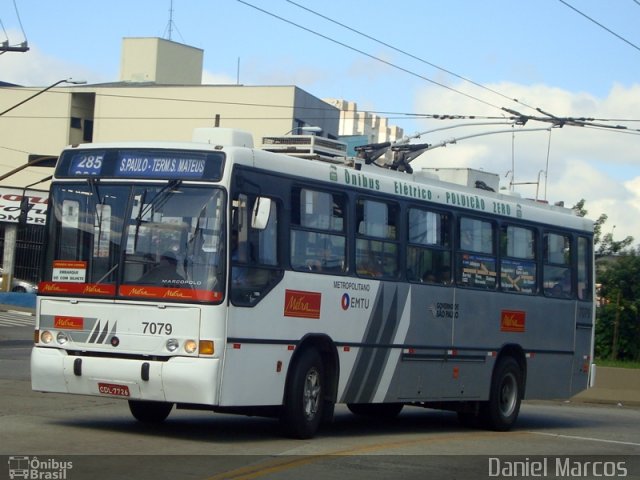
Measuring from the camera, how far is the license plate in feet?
37.7

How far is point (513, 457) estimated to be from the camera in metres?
12.7

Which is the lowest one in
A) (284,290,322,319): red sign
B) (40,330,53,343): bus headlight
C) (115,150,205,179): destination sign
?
(40,330,53,343): bus headlight

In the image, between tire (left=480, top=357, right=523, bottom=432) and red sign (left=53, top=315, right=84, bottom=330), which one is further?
tire (left=480, top=357, right=523, bottom=432)

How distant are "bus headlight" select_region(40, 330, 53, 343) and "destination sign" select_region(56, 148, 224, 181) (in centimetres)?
175

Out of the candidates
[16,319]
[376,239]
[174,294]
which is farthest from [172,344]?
[16,319]

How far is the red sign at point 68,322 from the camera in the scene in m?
11.9

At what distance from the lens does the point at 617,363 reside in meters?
27.7

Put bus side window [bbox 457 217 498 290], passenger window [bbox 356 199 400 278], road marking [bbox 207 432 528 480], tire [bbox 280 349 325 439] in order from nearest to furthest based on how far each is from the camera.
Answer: road marking [bbox 207 432 528 480], tire [bbox 280 349 325 439], passenger window [bbox 356 199 400 278], bus side window [bbox 457 217 498 290]

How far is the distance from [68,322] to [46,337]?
329 millimetres

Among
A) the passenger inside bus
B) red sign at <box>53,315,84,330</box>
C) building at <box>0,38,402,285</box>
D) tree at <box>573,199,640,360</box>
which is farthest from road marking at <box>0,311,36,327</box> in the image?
the passenger inside bus

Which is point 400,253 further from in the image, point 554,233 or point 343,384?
point 554,233

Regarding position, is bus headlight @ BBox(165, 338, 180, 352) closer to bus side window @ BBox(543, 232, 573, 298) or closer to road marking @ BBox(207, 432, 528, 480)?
road marking @ BBox(207, 432, 528, 480)

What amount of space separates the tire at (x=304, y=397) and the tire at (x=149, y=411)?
5.80 ft

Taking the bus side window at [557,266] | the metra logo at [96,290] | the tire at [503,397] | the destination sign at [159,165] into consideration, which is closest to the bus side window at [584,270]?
the bus side window at [557,266]
